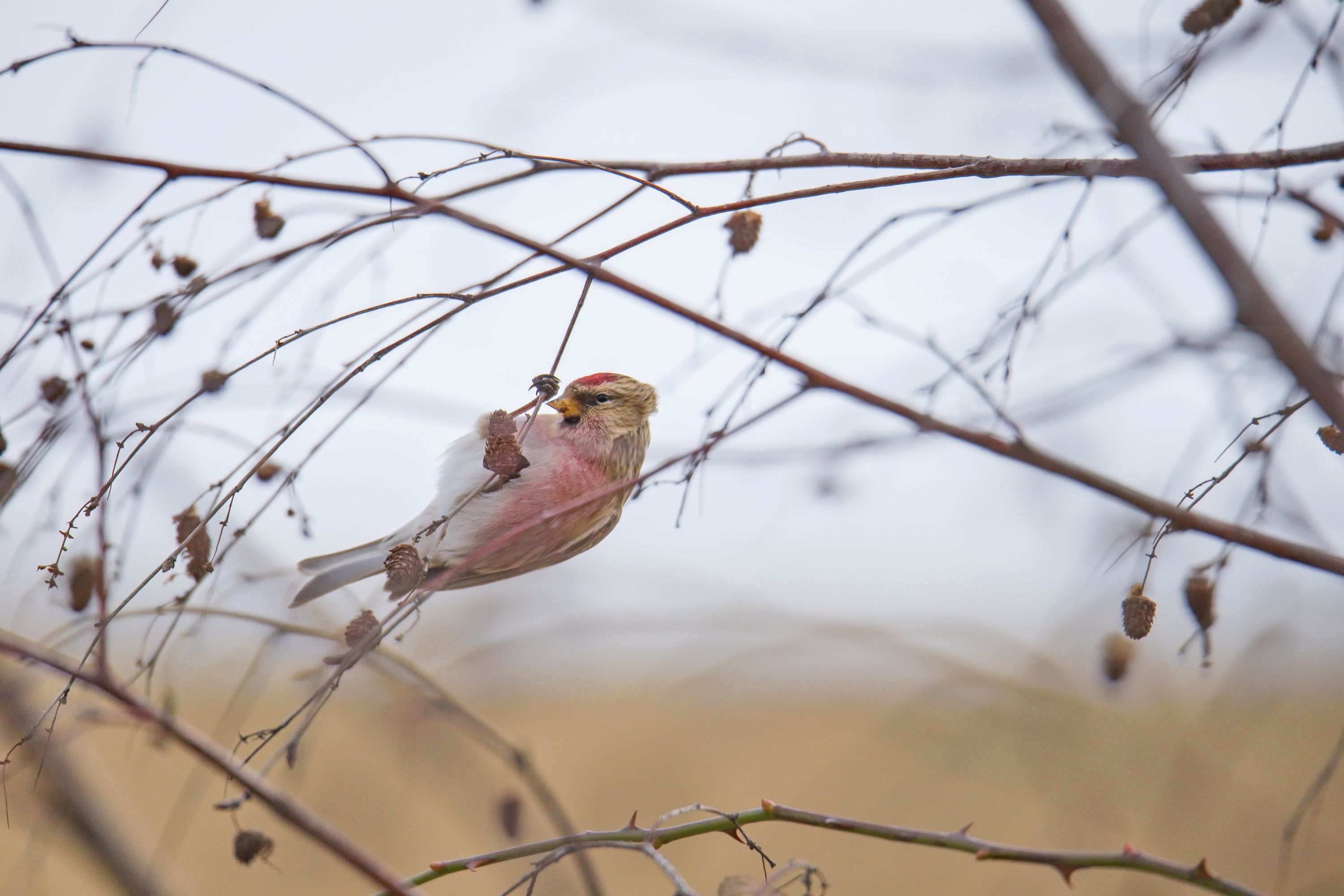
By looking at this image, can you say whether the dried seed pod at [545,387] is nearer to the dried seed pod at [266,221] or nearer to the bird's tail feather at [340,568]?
the dried seed pod at [266,221]

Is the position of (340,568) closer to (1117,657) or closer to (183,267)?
(183,267)

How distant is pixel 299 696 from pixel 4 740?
49 centimetres

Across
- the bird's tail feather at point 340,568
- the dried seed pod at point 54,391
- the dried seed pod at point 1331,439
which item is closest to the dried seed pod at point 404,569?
the dried seed pod at point 54,391

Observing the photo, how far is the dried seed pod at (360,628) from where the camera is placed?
137 centimetres

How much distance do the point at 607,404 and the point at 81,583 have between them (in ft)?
4.46

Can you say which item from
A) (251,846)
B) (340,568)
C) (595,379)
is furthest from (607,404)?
(251,846)

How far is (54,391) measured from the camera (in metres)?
1.73

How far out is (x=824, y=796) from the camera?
349 cm

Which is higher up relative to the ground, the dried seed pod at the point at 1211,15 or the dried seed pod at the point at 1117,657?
the dried seed pod at the point at 1211,15

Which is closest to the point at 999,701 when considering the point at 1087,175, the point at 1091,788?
the point at 1091,788

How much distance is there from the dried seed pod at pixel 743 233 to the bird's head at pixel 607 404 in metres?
0.88

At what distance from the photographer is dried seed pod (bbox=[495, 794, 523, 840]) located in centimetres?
214

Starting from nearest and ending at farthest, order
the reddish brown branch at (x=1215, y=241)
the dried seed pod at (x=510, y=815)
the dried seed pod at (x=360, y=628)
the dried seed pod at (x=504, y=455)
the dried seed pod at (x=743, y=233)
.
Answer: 1. the reddish brown branch at (x=1215, y=241)
2. the dried seed pod at (x=360, y=628)
3. the dried seed pod at (x=504, y=455)
4. the dried seed pod at (x=743, y=233)
5. the dried seed pod at (x=510, y=815)

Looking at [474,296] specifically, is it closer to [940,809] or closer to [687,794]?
[687,794]
